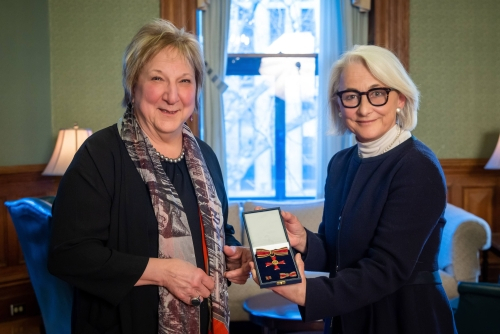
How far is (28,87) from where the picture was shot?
4512 mm

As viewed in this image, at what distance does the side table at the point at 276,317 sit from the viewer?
312 centimetres

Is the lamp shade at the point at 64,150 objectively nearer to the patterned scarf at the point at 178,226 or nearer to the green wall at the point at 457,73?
the patterned scarf at the point at 178,226

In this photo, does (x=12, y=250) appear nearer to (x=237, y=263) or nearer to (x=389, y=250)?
(x=237, y=263)

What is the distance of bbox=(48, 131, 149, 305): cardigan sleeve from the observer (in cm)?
153

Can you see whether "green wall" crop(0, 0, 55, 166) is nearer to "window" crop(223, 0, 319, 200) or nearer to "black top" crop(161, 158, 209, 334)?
"window" crop(223, 0, 319, 200)

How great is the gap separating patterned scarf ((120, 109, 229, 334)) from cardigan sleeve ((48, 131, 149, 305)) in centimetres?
12

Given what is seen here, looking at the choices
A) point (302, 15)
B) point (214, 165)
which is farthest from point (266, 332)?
point (302, 15)

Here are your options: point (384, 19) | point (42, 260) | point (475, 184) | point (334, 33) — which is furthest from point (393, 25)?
point (42, 260)

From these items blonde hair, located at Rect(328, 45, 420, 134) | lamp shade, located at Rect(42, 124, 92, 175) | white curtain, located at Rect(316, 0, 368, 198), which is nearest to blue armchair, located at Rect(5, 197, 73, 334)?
lamp shade, located at Rect(42, 124, 92, 175)

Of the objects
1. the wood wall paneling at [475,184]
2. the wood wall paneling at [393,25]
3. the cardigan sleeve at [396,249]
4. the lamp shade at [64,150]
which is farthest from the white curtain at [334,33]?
the cardigan sleeve at [396,249]

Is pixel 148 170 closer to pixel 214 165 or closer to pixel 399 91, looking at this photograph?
pixel 214 165

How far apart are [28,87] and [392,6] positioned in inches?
122

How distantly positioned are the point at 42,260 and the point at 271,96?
283 cm

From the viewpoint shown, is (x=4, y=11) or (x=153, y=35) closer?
(x=153, y=35)
